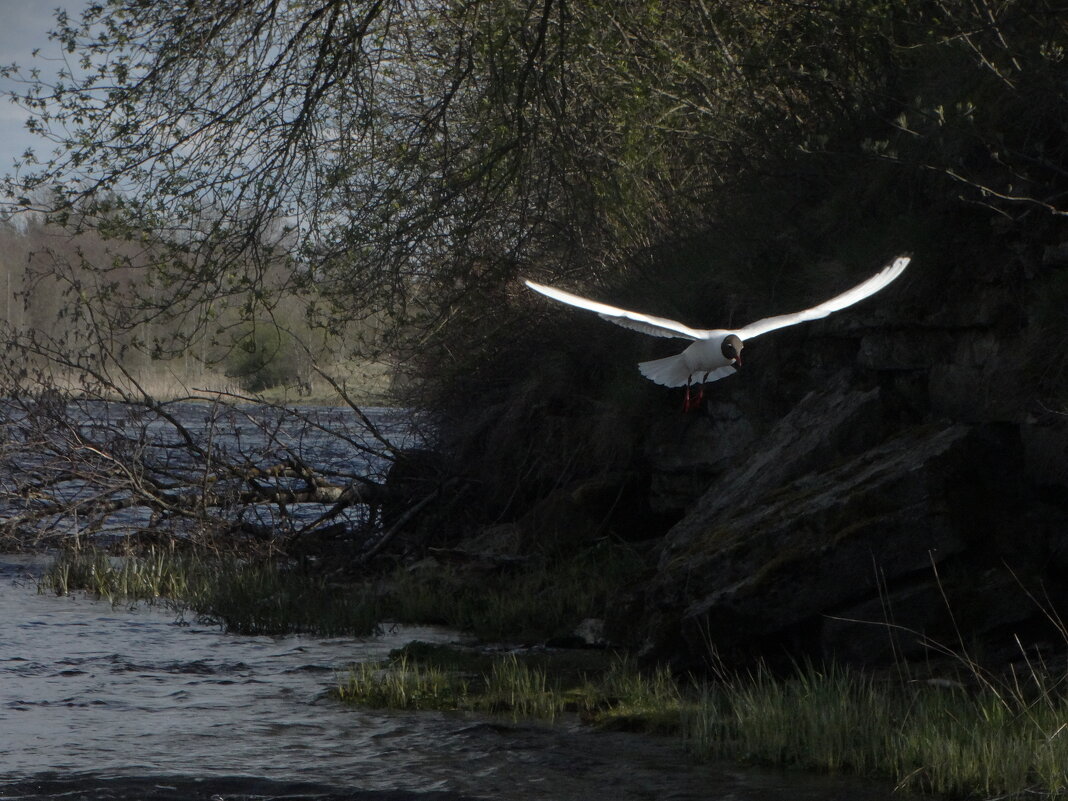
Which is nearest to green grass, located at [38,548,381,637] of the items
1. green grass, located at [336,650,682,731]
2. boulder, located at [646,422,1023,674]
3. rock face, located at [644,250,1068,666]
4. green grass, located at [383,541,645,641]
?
green grass, located at [383,541,645,641]

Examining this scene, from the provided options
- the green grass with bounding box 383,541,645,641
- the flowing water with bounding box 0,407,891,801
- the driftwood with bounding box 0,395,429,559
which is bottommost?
the flowing water with bounding box 0,407,891,801

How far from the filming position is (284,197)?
956 cm

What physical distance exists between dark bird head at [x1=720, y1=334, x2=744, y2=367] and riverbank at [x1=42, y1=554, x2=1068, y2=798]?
175 centimetres

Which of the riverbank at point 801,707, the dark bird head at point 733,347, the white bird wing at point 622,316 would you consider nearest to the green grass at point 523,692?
the riverbank at point 801,707

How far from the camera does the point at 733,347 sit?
677cm

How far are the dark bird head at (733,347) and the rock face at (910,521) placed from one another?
4.16 ft

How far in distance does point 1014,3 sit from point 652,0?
12.1 ft

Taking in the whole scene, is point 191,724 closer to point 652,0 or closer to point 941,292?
point 941,292

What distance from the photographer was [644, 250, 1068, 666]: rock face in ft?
23.1

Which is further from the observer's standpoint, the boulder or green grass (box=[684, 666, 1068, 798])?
the boulder

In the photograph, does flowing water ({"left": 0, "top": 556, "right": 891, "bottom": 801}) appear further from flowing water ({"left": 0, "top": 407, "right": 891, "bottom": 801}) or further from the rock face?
the rock face

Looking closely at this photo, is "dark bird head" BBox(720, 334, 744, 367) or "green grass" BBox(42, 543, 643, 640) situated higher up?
"dark bird head" BBox(720, 334, 744, 367)

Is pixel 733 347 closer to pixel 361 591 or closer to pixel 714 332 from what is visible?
pixel 714 332

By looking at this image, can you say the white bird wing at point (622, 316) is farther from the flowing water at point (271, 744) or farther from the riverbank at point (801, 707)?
the flowing water at point (271, 744)
